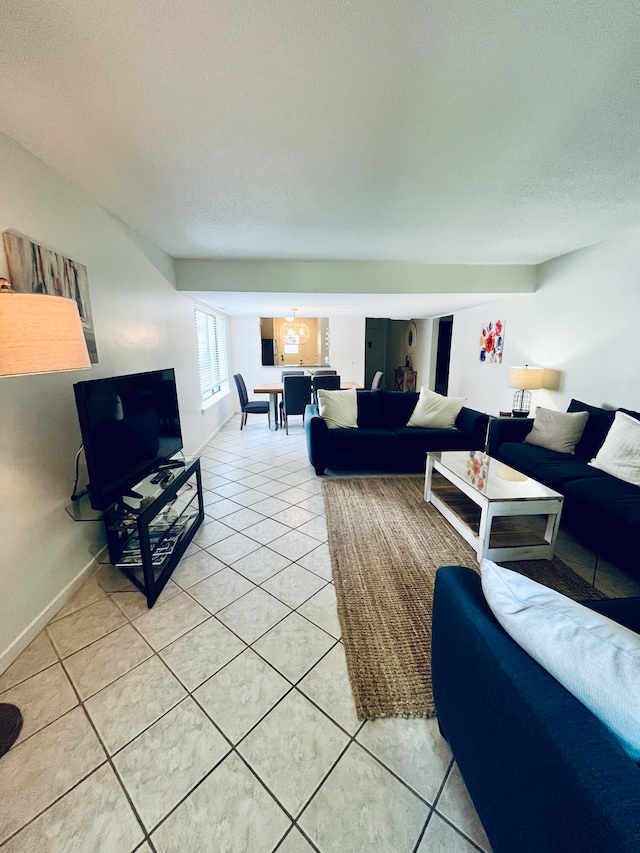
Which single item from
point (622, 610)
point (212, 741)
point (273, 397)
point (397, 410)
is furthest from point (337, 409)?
point (212, 741)

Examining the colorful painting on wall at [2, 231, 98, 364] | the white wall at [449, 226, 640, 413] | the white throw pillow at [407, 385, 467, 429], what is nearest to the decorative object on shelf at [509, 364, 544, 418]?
the white wall at [449, 226, 640, 413]

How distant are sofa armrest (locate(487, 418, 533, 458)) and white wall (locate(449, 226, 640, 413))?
67 cm

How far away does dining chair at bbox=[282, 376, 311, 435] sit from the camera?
17.4 feet

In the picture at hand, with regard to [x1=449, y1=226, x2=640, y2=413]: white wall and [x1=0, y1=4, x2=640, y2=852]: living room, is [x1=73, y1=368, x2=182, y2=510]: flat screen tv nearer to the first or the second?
[x1=0, y1=4, x2=640, y2=852]: living room

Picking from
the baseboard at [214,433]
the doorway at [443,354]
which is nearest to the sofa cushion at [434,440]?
the baseboard at [214,433]

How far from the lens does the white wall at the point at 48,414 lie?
151cm

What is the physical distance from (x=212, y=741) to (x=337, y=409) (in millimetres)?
2989

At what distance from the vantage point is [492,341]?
493cm

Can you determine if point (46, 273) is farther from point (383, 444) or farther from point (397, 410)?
point (397, 410)

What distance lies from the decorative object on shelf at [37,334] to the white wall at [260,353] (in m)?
5.92

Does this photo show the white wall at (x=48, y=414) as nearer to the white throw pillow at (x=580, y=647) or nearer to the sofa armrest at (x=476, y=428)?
the white throw pillow at (x=580, y=647)

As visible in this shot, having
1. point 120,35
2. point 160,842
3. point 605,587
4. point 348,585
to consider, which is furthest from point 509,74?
point 160,842

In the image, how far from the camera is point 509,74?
121cm

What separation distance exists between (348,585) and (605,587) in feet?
4.87
